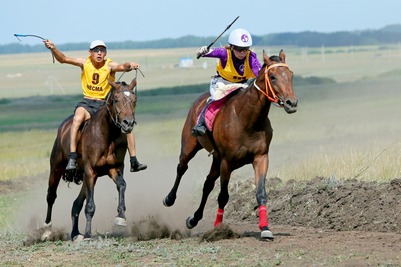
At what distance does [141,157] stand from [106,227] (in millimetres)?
12665

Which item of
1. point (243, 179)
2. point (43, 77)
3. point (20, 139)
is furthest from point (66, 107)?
point (43, 77)

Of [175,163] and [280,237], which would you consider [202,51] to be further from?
[175,163]

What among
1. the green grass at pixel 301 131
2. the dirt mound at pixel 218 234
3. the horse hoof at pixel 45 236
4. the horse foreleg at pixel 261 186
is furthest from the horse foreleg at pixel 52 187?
the green grass at pixel 301 131

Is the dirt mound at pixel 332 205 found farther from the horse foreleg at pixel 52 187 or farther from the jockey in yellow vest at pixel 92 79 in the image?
the horse foreleg at pixel 52 187

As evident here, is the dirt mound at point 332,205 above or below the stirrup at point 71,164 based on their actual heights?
below

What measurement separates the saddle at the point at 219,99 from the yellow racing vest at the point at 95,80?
2.16 meters

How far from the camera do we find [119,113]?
54.6 ft

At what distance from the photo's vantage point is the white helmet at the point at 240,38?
16.4 meters

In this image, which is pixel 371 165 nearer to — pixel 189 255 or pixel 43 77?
pixel 189 255

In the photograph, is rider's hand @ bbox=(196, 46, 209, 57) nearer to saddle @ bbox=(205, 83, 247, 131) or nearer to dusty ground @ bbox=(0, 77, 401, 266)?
saddle @ bbox=(205, 83, 247, 131)

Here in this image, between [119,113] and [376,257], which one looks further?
[119,113]

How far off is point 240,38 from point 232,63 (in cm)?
69

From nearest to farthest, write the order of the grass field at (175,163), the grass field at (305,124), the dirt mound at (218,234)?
1. the grass field at (175,163)
2. the dirt mound at (218,234)
3. the grass field at (305,124)

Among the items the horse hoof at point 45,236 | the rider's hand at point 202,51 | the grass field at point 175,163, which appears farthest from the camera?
the horse hoof at point 45,236
